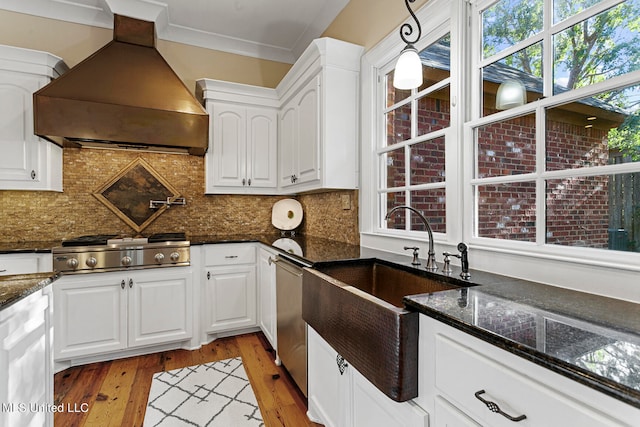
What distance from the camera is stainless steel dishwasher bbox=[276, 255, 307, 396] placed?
1.81 metres

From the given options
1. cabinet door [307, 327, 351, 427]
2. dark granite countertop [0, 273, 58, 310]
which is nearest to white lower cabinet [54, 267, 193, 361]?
dark granite countertop [0, 273, 58, 310]

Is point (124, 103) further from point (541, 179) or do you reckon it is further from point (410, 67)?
point (541, 179)

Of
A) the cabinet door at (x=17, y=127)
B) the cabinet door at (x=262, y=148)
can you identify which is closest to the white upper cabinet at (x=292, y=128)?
the cabinet door at (x=262, y=148)

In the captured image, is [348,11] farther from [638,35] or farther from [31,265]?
[31,265]

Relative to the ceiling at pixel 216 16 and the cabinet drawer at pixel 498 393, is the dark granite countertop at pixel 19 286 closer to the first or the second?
the cabinet drawer at pixel 498 393

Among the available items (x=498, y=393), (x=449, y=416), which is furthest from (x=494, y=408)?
(x=449, y=416)

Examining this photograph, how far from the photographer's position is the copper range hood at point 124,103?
224 cm

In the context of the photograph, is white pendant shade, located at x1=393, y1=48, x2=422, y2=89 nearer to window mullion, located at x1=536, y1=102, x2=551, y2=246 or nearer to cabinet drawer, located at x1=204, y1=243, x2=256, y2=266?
window mullion, located at x1=536, y1=102, x2=551, y2=246

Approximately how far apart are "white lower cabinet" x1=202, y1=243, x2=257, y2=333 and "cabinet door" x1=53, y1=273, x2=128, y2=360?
2.06 feet

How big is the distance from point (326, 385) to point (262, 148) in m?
2.32

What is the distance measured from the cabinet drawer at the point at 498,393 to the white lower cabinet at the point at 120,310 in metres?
2.28

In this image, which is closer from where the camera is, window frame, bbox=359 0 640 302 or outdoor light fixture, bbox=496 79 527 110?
window frame, bbox=359 0 640 302

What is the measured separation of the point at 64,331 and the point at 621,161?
3.26 metres

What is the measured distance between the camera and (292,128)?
283 cm
